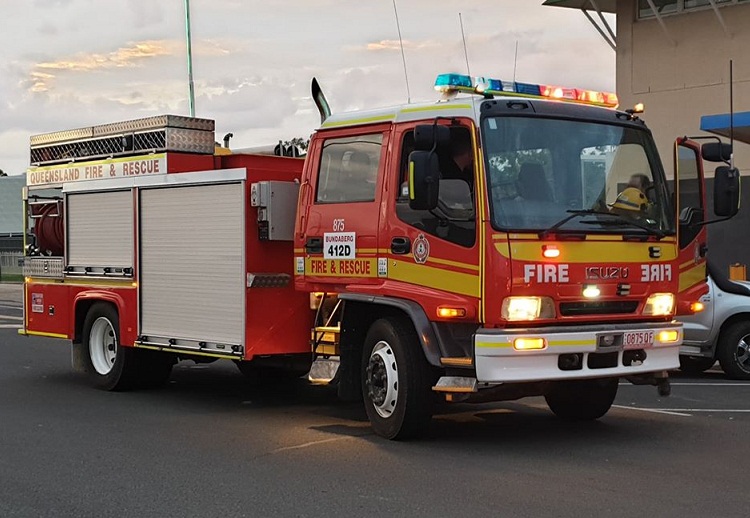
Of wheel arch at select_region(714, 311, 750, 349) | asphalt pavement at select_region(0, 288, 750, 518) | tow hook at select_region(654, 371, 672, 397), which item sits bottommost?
asphalt pavement at select_region(0, 288, 750, 518)

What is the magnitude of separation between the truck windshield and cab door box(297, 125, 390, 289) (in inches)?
44.5

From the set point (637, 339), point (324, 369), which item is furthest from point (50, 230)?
point (637, 339)

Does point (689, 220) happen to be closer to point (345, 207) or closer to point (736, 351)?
point (345, 207)

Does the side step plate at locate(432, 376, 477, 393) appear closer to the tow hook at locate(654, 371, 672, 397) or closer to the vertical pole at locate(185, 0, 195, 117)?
the tow hook at locate(654, 371, 672, 397)

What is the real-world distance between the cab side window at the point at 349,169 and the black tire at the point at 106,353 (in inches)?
138

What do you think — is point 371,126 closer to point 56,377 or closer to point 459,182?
point 459,182

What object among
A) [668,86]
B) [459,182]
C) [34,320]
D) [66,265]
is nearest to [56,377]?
[34,320]

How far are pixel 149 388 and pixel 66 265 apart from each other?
178 cm

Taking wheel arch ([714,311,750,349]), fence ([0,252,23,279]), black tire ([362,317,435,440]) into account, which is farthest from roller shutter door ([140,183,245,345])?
fence ([0,252,23,279])

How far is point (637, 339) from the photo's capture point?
8.26 m

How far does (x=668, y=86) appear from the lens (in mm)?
27234

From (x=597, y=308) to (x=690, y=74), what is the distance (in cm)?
2032

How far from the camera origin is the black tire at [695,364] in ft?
43.8

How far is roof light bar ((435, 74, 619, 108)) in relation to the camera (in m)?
8.36
